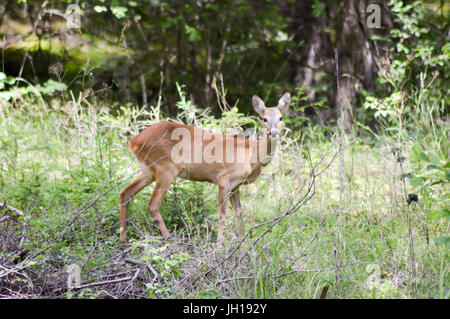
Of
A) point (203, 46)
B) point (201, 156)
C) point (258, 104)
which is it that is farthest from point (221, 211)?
point (203, 46)

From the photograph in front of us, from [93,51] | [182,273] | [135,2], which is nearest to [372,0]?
[135,2]

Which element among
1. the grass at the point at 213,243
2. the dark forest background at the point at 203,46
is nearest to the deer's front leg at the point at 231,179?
the grass at the point at 213,243

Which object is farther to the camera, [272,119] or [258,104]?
[258,104]

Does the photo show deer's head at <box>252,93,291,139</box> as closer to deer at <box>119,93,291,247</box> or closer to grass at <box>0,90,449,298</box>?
deer at <box>119,93,291,247</box>

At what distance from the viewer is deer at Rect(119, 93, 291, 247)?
4672 millimetres

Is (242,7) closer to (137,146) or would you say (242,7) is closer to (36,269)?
(137,146)

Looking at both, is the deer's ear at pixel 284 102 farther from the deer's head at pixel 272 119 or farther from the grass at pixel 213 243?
the grass at pixel 213 243

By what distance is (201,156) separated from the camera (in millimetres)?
4750

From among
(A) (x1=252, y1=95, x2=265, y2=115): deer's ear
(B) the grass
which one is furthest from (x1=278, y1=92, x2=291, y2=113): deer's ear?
(B) the grass

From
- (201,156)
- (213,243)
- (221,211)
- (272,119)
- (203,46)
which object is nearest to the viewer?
(213,243)

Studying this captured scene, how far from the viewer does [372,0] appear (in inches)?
295

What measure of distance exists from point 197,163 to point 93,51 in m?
4.36

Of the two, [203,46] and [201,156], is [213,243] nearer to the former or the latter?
[201,156]

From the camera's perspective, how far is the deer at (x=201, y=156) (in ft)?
15.3
